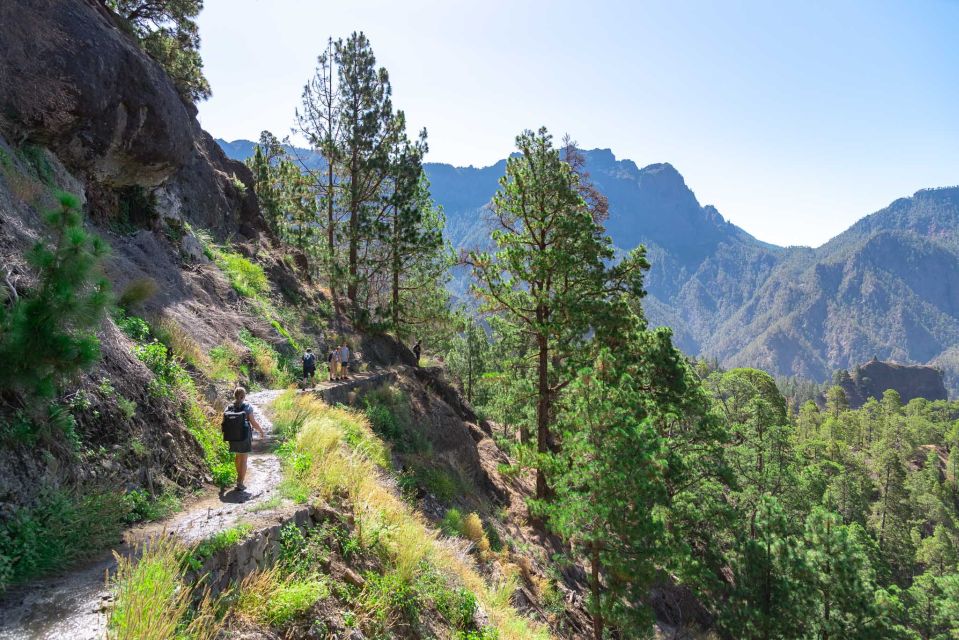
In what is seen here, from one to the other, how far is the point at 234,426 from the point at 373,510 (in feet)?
7.63

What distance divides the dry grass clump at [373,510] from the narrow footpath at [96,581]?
27.6 inches

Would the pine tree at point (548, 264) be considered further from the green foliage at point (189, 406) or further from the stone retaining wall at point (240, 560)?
the stone retaining wall at point (240, 560)

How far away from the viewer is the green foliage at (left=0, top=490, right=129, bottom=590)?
3.55 m

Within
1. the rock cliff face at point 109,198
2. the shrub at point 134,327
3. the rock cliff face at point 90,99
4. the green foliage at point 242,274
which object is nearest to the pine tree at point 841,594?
the rock cliff face at point 109,198

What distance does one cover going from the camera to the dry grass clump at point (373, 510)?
6.27m

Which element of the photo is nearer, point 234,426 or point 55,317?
point 55,317

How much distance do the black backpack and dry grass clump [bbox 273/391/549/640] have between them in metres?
1.03

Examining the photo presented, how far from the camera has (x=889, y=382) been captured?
144 meters

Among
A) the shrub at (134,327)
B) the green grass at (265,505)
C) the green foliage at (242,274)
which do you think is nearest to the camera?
the green grass at (265,505)

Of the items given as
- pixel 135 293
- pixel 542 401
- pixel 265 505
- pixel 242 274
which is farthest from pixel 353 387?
pixel 265 505

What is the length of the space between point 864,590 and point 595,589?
14.2m

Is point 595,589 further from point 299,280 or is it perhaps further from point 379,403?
point 299,280

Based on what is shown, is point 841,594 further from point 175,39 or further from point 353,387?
point 175,39

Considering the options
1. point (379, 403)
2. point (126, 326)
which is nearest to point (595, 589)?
point (379, 403)
